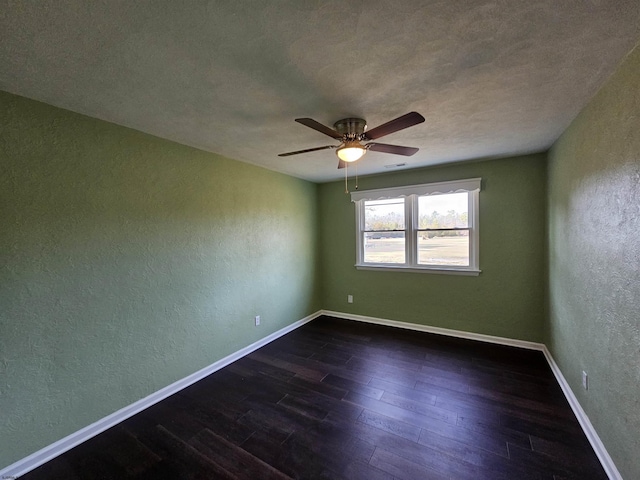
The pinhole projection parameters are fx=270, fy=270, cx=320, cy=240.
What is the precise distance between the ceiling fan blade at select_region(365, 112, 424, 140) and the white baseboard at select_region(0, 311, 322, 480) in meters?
2.89

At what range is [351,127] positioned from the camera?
7.18ft

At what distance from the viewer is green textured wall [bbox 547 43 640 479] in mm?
1445

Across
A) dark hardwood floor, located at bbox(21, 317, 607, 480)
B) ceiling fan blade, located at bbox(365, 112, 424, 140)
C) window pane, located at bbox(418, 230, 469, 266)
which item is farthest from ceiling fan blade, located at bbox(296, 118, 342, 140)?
window pane, located at bbox(418, 230, 469, 266)

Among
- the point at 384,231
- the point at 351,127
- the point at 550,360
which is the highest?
the point at 351,127

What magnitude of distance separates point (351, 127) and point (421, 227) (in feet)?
7.97

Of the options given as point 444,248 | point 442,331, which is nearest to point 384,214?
point 444,248

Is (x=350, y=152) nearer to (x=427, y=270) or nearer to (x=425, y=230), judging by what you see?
(x=425, y=230)

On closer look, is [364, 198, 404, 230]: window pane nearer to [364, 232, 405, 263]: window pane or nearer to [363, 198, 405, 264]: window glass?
[363, 198, 405, 264]: window glass

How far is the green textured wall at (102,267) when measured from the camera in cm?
177

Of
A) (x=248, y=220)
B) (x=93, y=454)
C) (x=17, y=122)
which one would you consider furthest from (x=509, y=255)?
(x=17, y=122)

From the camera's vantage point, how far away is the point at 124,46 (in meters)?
1.33

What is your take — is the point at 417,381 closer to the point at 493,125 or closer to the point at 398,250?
the point at 398,250

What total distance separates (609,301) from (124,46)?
10.2 feet

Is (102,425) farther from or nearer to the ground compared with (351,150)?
nearer to the ground
